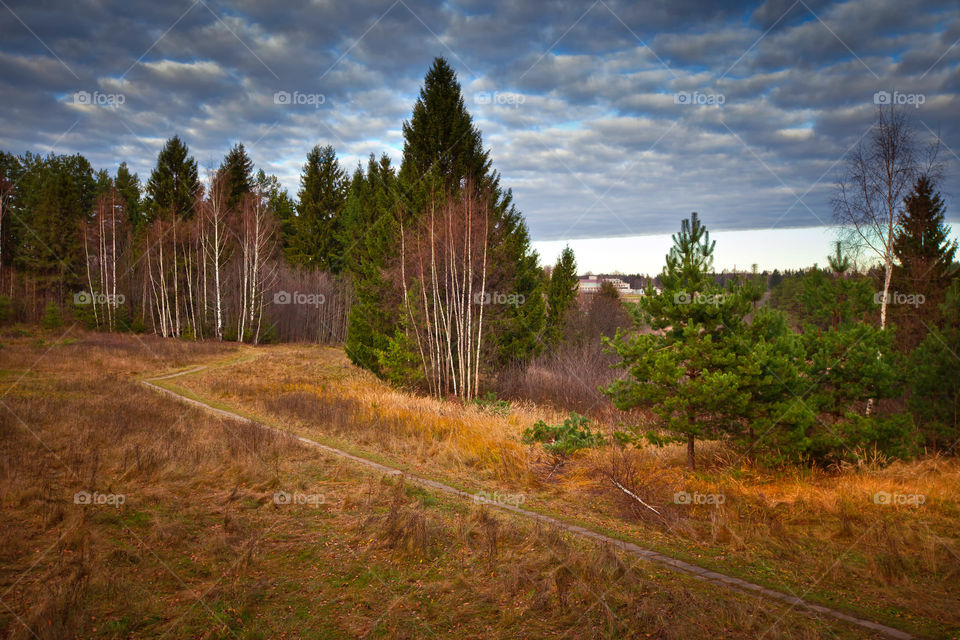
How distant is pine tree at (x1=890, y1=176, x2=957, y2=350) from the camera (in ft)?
71.3

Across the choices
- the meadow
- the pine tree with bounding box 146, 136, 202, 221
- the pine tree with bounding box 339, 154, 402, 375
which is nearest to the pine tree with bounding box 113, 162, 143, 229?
the pine tree with bounding box 146, 136, 202, 221

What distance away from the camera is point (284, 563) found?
19.3 ft

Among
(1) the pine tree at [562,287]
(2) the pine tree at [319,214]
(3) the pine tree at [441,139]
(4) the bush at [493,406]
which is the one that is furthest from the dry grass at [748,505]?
(2) the pine tree at [319,214]

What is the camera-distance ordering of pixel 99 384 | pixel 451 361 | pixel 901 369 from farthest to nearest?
pixel 451 361 → pixel 99 384 → pixel 901 369

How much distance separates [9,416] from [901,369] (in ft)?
60.4

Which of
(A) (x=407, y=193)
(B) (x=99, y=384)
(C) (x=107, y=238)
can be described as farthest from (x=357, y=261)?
(C) (x=107, y=238)

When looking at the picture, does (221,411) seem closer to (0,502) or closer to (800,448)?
(0,502)

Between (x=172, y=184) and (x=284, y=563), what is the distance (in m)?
43.8

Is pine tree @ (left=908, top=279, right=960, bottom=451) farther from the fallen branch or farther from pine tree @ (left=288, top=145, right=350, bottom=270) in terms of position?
pine tree @ (left=288, top=145, right=350, bottom=270)

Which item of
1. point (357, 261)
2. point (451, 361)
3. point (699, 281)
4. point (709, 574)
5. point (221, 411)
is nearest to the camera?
point (709, 574)

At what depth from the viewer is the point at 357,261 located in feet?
89.0

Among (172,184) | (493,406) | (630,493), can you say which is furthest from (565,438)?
(172,184)

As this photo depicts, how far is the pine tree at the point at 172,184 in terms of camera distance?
4047 cm

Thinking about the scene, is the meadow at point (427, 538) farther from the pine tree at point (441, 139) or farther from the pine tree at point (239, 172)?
the pine tree at point (239, 172)
